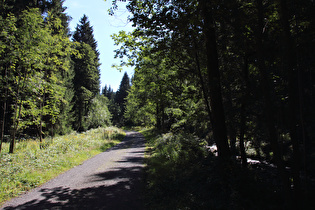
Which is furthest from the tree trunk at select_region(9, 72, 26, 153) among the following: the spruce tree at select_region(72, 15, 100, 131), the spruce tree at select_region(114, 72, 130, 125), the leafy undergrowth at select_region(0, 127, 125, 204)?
the spruce tree at select_region(114, 72, 130, 125)

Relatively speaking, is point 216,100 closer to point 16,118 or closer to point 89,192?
point 89,192

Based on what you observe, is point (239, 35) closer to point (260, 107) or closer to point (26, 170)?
point (260, 107)

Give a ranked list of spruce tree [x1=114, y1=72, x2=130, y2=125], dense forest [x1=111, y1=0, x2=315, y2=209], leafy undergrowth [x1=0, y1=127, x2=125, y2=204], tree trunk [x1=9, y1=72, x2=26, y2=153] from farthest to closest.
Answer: spruce tree [x1=114, y1=72, x2=130, y2=125] < tree trunk [x1=9, y1=72, x2=26, y2=153] < leafy undergrowth [x1=0, y1=127, x2=125, y2=204] < dense forest [x1=111, y1=0, x2=315, y2=209]

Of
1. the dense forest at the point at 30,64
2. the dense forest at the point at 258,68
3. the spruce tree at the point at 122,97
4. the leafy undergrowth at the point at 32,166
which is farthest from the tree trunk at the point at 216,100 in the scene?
the spruce tree at the point at 122,97

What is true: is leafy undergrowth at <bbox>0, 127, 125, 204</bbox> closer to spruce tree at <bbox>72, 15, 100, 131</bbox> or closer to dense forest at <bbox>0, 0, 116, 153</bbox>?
dense forest at <bbox>0, 0, 116, 153</bbox>


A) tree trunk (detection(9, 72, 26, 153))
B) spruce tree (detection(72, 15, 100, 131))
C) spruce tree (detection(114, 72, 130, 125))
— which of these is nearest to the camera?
tree trunk (detection(9, 72, 26, 153))

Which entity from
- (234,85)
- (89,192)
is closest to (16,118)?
(89,192)

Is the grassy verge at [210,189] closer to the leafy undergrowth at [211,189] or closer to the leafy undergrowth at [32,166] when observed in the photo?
the leafy undergrowth at [211,189]

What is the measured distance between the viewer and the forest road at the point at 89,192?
14.9 feet

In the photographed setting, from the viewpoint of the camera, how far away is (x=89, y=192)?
5.44m

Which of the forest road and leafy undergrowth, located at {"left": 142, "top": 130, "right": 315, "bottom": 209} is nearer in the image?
leafy undergrowth, located at {"left": 142, "top": 130, "right": 315, "bottom": 209}

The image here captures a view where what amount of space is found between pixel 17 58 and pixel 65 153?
559 cm

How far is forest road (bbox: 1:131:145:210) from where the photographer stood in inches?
179

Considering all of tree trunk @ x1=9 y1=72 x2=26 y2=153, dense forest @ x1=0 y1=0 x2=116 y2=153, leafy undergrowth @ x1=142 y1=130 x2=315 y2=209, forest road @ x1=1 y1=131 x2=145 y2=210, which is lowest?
forest road @ x1=1 y1=131 x2=145 y2=210
